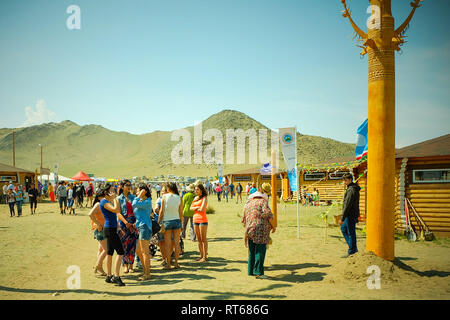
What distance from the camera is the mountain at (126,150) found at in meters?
110

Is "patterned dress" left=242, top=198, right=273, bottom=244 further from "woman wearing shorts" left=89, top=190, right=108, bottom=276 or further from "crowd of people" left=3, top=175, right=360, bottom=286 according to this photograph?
"woman wearing shorts" left=89, top=190, right=108, bottom=276

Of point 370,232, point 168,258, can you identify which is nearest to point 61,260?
point 168,258

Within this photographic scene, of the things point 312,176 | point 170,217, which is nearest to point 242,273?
point 170,217

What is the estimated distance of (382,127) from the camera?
5730 millimetres

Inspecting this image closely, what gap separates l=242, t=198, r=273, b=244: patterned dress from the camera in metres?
5.97

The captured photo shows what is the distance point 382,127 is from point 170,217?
4.53 metres

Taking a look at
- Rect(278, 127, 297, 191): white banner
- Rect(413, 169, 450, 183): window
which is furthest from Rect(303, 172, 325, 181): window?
Rect(278, 127, 297, 191): white banner

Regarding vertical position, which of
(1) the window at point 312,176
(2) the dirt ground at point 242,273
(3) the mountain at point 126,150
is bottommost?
(2) the dirt ground at point 242,273

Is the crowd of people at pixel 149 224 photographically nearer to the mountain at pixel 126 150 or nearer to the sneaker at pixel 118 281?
the sneaker at pixel 118 281

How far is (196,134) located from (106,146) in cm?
6127

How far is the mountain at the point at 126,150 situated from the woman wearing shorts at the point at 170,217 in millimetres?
85881

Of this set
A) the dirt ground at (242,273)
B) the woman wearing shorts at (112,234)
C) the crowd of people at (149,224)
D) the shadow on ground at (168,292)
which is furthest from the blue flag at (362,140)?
the woman wearing shorts at (112,234)

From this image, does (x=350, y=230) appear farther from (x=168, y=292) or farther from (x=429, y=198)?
(x=429, y=198)
